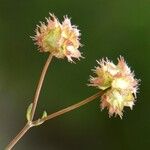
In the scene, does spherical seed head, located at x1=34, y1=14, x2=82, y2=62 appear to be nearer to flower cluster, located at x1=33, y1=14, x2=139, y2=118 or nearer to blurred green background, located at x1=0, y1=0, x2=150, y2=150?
flower cluster, located at x1=33, y1=14, x2=139, y2=118

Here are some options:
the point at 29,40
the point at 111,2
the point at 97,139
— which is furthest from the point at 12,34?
the point at 97,139

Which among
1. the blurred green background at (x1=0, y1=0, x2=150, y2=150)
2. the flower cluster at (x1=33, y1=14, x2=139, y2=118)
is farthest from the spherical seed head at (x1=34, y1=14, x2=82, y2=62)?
the blurred green background at (x1=0, y1=0, x2=150, y2=150)

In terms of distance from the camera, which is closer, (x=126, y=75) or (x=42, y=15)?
(x=126, y=75)

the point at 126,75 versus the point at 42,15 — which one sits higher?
the point at 42,15

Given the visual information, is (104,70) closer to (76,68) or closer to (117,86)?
(117,86)

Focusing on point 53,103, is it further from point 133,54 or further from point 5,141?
point 133,54

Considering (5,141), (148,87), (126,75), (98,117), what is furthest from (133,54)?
(126,75)

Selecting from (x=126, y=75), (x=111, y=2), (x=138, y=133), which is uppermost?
(x=111, y=2)
